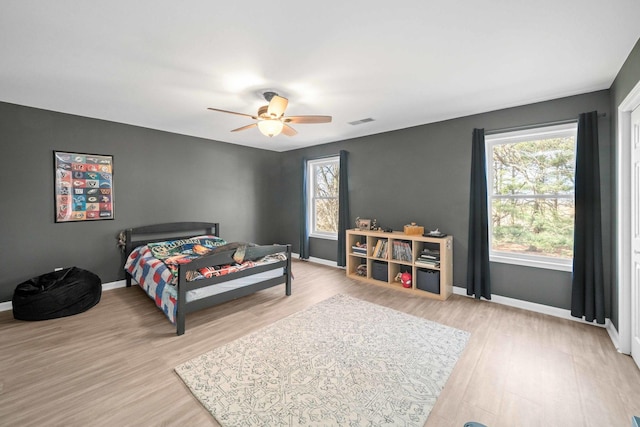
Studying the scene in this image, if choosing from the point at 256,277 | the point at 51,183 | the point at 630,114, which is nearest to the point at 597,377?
the point at 630,114

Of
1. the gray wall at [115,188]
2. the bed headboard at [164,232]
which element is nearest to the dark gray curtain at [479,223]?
the gray wall at [115,188]

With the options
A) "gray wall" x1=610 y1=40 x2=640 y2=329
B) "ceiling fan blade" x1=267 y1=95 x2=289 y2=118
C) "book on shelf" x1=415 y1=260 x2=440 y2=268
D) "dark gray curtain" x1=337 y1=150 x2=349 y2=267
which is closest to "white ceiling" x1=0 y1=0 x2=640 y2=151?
"gray wall" x1=610 y1=40 x2=640 y2=329

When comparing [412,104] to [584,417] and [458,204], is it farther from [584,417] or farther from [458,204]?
[584,417]

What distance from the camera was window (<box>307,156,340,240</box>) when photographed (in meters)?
5.69

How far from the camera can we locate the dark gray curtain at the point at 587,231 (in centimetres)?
285

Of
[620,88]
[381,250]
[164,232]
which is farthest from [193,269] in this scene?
[620,88]

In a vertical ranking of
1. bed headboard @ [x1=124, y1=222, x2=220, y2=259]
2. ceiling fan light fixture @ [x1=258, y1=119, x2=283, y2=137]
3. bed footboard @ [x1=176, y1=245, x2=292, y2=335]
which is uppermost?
ceiling fan light fixture @ [x1=258, y1=119, x2=283, y2=137]

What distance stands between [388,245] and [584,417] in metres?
2.77

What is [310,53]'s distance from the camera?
2.23 metres

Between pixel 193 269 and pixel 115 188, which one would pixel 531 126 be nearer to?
pixel 193 269

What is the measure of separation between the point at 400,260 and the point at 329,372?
2401 millimetres

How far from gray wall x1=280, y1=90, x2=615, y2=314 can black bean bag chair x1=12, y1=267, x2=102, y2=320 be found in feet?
12.5

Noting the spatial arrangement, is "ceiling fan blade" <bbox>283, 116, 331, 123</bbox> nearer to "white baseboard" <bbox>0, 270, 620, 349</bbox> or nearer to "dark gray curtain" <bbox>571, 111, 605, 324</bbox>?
"dark gray curtain" <bbox>571, 111, 605, 324</bbox>

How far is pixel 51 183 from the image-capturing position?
11.9 feet
